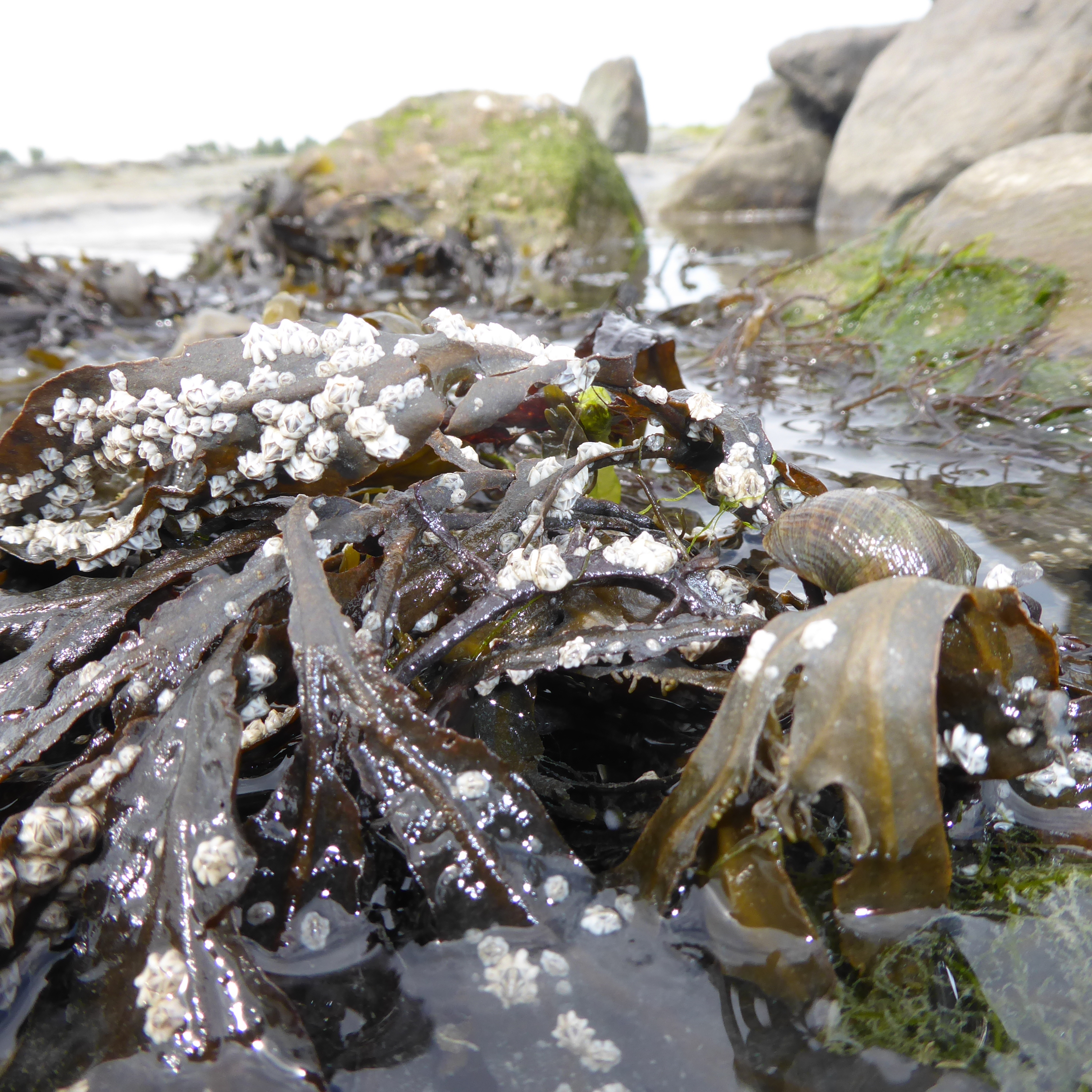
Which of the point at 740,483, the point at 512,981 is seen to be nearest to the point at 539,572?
the point at 740,483

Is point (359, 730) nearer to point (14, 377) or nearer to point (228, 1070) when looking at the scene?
point (228, 1070)

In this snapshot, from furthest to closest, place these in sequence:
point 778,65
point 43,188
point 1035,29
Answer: point 43,188 → point 778,65 → point 1035,29

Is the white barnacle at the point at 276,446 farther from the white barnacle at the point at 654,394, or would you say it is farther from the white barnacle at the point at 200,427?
the white barnacle at the point at 654,394

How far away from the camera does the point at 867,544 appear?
4.39 ft

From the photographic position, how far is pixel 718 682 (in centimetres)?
134

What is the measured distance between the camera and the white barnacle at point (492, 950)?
112 cm

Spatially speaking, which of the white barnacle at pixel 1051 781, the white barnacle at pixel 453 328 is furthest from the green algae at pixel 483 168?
the white barnacle at pixel 1051 781

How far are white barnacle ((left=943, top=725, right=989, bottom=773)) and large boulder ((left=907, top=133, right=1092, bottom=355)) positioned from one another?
Result: 2.94m

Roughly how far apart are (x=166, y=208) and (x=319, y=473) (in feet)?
62.5

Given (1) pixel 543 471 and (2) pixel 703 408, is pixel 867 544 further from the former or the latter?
(1) pixel 543 471

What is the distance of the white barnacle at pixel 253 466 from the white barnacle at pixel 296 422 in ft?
0.23

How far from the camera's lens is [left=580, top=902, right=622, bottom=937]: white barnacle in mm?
1144

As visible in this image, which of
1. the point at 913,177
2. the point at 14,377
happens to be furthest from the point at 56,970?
the point at 913,177

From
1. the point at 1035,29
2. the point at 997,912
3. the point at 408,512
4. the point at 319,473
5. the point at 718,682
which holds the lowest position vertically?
the point at 997,912
